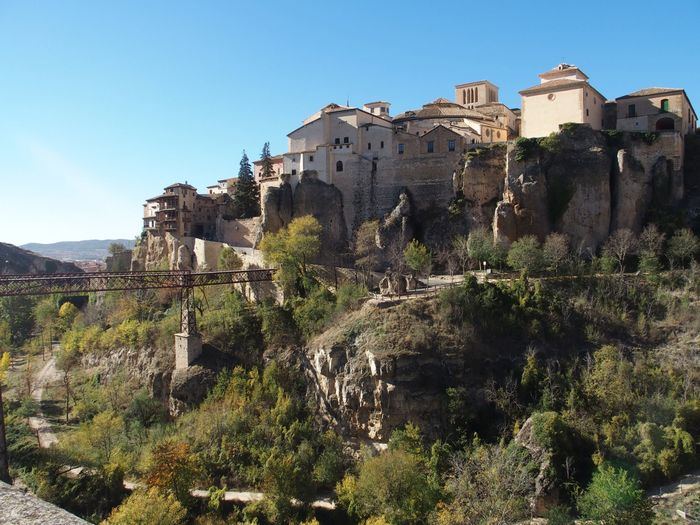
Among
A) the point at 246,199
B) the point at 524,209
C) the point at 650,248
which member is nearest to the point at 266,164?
the point at 246,199

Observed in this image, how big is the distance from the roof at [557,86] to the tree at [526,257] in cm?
1212

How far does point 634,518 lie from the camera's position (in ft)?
64.9

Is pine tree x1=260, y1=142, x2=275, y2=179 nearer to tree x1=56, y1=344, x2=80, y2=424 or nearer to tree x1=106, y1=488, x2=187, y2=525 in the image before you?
tree x1=56, y1=344, x2=80, y2=424

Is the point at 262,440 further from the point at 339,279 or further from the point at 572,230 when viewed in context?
the point at 572,230

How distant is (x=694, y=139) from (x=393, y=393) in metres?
29.6

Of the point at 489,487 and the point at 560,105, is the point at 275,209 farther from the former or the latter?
the point at 489,487

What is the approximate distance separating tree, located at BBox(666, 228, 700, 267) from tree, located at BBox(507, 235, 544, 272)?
7469mm

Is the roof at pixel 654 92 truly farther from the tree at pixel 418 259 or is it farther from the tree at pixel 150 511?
the tree at pixel 150 511

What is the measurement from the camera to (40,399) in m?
41.3

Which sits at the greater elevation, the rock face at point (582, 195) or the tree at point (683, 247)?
the rock face at point (582, 195)

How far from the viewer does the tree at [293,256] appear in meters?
38.7

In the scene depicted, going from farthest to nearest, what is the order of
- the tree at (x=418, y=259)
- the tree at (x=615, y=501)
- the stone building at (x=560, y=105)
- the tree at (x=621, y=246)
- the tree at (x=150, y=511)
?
the stone building at (x=560, y=105)
the tree at (x=418, y=259)
the tree at (x=621, y=246)
the tree at (x=150, y=511)
the tree at (x=615, y=501)

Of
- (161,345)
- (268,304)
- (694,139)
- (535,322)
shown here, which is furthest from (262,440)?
(694,139)

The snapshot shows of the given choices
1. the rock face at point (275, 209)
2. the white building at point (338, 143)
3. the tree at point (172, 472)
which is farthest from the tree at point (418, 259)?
the tree at point (172, 472)
